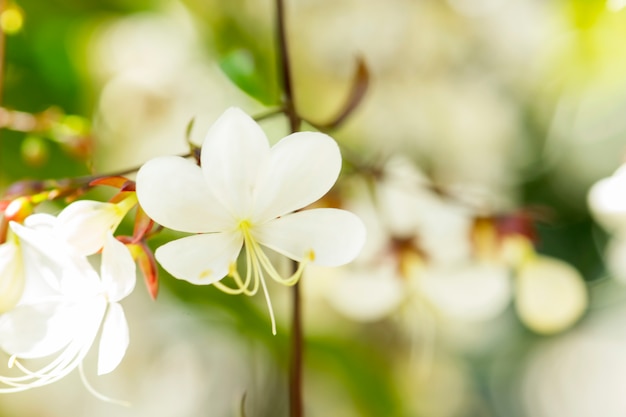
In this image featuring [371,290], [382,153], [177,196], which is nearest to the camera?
[177,196]

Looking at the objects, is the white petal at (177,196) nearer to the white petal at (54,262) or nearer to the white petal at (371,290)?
the white petal at (54,262)

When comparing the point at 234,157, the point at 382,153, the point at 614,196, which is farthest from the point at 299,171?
the point at 382,153

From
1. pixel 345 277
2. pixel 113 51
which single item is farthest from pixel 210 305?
pixel 113 51

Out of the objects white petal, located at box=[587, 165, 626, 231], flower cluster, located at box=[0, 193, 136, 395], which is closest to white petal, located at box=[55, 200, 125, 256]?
flower cluster, located at box=[0, 193, 136, 395]

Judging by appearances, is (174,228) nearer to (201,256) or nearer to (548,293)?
(201,256)

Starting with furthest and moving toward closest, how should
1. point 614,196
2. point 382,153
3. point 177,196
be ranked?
point 382,153 < point 614,196 < point 177,196

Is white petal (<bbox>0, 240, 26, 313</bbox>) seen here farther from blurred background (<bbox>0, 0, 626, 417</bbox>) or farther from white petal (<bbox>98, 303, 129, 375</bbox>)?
blurred background (<bbox>0, 0, 626, 417</bbox>)

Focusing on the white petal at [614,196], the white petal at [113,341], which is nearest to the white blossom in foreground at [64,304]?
the white petal at [113,341]
